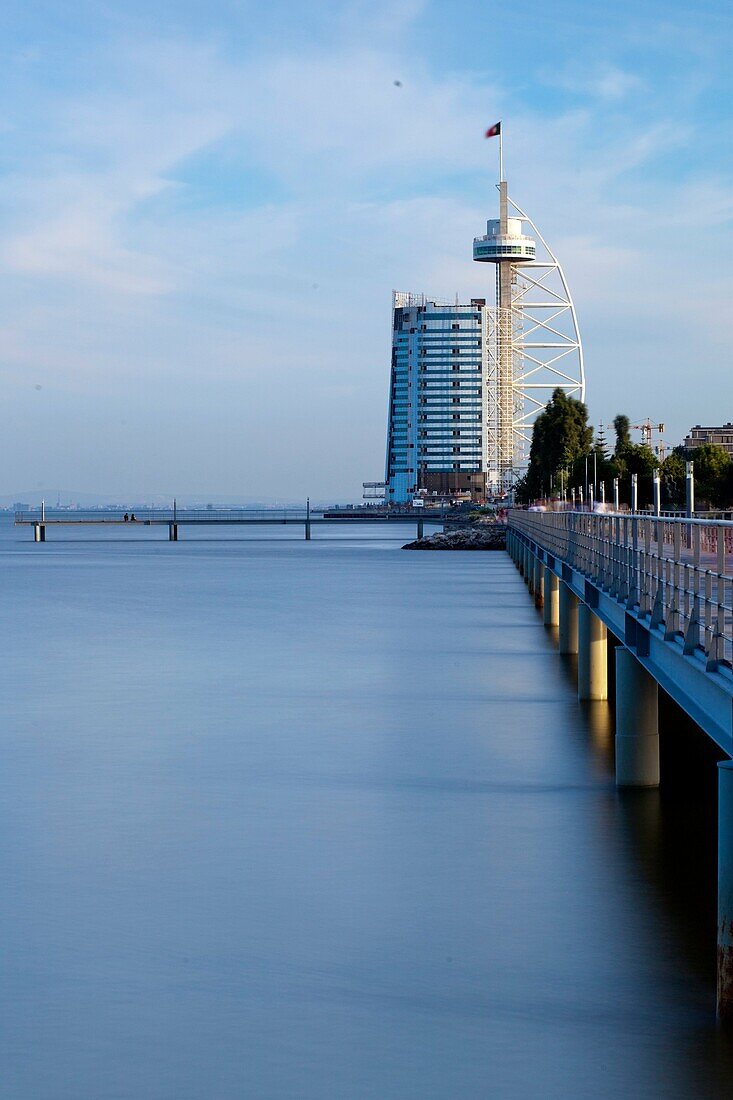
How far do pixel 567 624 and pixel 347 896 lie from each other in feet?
76.1

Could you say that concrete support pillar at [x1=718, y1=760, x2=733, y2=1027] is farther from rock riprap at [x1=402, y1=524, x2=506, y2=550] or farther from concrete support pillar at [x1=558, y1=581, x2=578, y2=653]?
rock riprap at [x1=402, y1=524, x2=506, y2=550]

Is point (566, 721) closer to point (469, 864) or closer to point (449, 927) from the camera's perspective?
point (469, 864)

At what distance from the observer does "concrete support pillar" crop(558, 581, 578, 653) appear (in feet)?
122

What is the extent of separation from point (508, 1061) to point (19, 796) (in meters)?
11.4

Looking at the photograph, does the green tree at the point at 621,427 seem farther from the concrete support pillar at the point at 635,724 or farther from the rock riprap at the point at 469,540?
the concrete support pillar at the point at 635,724

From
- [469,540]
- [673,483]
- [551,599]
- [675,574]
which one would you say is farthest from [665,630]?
[469,540]

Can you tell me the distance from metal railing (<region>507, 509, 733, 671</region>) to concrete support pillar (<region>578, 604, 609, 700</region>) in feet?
7.86

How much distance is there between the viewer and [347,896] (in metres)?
15.5

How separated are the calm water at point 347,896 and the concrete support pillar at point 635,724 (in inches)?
17.8

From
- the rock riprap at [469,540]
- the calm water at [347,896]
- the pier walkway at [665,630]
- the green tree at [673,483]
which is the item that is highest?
the green tree at [673,483]

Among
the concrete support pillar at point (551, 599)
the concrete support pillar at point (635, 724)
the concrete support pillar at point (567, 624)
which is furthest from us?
the concrete support pillar at point (551, 599)

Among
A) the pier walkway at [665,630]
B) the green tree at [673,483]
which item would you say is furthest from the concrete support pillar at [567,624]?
the green tree at [673,483]

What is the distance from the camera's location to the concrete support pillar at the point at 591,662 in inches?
1051

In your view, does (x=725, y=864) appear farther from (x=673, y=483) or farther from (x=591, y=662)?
(x=673, y=483)
